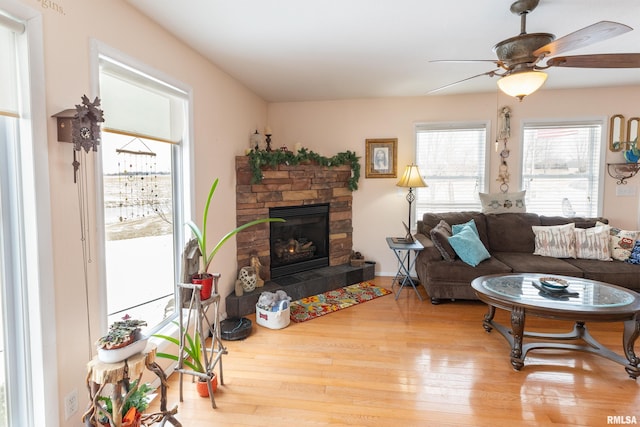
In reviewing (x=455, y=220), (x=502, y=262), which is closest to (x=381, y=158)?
(x=455, y=220)

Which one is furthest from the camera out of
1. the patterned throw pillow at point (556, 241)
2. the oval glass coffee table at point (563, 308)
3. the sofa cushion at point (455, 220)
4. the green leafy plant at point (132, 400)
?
the sofa cushion at point (455, 220)

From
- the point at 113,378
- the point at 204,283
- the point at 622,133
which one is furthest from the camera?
the point at 622,133

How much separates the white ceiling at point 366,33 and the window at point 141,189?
0.53 m

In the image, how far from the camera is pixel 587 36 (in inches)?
67.2

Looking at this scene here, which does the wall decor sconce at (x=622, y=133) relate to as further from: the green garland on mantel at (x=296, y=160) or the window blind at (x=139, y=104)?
the window blind at (x=139, y=104)

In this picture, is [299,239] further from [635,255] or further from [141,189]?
[635,255]

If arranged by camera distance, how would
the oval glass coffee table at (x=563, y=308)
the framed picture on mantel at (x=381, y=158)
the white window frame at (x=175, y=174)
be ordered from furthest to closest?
the framed picture on mantel at (x=381, y=158), the oval glass coffee table at (x=563, y=308), the white window frame at (x=175, y=174)

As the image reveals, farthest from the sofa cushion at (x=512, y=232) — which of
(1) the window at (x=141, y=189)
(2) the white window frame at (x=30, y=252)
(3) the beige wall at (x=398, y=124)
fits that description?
(2) the white window frame at (x=30, y=252)

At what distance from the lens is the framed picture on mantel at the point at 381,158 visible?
459cm

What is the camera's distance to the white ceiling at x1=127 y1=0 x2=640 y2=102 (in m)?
2.14

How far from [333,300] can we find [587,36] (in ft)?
9.98

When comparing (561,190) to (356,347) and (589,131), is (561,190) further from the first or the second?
(356,347)

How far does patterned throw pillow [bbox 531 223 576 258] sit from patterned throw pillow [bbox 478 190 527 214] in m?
0.39

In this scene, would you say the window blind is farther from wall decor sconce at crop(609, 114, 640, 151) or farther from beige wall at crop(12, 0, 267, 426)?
wall decor sconce at crop(609, 114, 640, 151)
